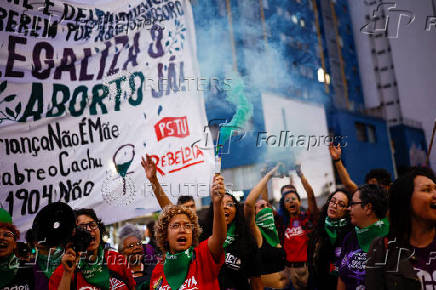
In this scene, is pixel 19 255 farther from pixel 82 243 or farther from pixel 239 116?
pixel 239 116

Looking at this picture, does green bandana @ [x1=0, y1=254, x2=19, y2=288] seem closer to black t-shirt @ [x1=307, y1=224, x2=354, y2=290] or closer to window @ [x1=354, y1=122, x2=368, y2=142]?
black t-shirt @ [x1=307, y1=224, x2=354, y2=290]

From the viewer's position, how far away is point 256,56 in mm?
5215

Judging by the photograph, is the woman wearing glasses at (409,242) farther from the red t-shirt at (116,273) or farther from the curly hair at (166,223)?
the red t-shirt at (116,273)

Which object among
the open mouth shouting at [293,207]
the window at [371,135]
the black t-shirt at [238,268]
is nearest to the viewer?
the black t-shirt at [238,268]

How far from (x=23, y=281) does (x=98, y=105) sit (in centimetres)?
176

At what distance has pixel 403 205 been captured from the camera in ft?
6.14

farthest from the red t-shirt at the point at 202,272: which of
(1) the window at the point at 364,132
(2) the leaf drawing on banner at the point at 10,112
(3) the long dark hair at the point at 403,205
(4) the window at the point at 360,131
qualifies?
(4) the window at the point at 360,131

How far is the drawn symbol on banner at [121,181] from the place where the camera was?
3520 mm

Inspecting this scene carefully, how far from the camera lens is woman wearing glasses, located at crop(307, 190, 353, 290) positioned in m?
3.24

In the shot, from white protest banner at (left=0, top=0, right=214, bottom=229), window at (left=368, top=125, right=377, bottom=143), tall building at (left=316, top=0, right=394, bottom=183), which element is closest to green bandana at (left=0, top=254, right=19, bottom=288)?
white protest banner at (left=0, top=0, right=214, bottom=229)

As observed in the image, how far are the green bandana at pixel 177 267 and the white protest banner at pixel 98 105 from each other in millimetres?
1165

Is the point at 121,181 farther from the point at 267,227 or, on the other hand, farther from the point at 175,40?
the point at 175,40

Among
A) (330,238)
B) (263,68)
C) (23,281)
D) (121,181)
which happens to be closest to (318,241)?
(330,238)

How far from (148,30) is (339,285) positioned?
10.1ft
